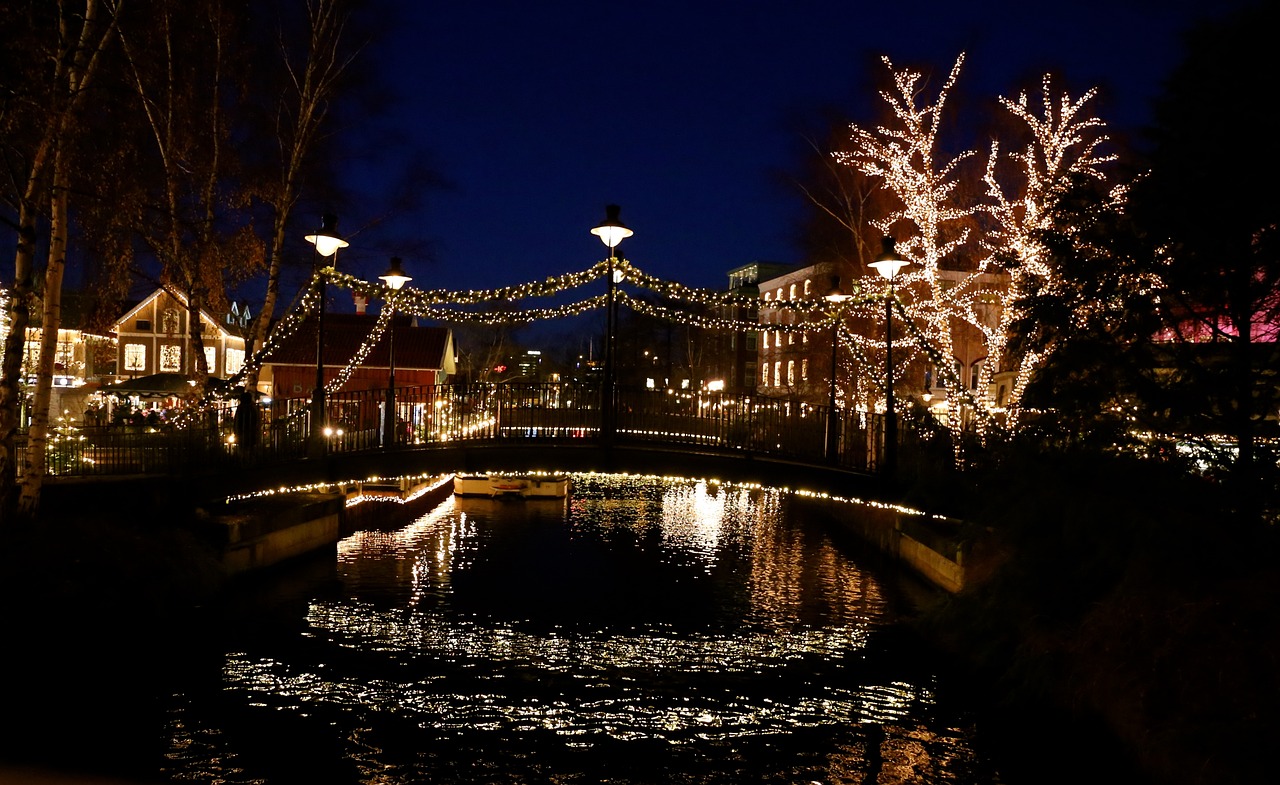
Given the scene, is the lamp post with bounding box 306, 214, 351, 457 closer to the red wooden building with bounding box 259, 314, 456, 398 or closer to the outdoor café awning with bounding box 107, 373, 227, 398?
the outdoor café awning with bounding box 107, 373, 227, 398

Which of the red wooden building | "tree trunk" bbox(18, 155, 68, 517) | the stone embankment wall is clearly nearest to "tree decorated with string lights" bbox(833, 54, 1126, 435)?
the stone embankment wall

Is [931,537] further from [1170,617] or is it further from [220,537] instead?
[220,537]

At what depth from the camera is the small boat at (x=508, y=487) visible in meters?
37.4

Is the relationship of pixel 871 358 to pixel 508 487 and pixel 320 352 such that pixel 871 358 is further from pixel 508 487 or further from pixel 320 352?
pixel 320 352

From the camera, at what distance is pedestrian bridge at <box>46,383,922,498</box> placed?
18.3 m

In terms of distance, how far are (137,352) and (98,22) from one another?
137 feet

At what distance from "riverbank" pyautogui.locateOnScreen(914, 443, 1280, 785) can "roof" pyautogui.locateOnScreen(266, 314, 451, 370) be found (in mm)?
39098

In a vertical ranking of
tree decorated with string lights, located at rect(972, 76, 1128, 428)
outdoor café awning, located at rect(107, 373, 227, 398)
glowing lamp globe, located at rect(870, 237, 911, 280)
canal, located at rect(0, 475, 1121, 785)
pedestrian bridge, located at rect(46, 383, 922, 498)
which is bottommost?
canal, located at rect(0, 475, 1121, 785)

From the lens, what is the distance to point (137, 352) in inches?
2104

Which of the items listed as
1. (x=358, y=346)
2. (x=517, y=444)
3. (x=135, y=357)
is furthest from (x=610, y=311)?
(x=135, y=357)

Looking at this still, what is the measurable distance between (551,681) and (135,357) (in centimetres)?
4605

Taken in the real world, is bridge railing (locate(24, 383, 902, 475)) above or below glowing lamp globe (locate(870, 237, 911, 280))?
below

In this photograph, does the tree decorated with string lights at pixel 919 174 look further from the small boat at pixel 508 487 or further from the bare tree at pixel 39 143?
the bare tree at pixel 39 143

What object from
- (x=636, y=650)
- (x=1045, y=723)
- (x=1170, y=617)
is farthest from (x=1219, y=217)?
(x=636, y=650)
